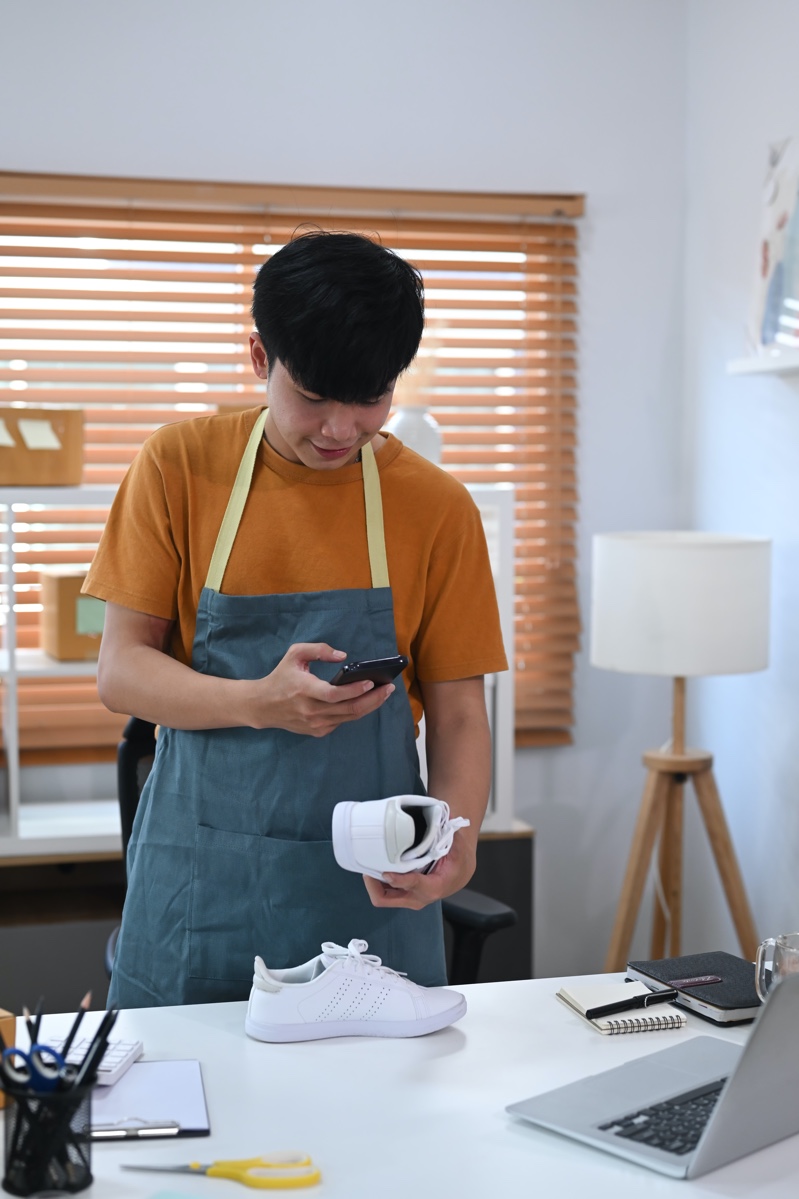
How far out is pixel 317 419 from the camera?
4.99 ft

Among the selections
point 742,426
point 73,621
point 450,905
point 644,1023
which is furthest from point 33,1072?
point 742,426

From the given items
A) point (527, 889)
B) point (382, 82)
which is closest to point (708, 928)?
point (527, 889)

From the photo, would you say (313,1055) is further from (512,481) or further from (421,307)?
(512,481)

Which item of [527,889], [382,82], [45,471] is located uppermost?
[382,82]

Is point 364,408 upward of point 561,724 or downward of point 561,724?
upward

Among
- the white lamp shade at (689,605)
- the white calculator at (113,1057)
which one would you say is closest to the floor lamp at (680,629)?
the white lamp shade at (689,605)

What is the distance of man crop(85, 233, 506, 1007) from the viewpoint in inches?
63.2

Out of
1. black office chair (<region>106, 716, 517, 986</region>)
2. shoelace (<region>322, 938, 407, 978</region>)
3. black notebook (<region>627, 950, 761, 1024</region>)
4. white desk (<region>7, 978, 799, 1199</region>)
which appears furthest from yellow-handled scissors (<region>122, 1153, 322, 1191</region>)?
black office chair (<region>106, 716, 517, 986</region>)

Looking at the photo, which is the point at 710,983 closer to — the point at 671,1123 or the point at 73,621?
the point at 671,1123

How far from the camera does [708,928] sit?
3607 mm

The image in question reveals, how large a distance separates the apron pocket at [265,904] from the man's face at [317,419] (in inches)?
19.2

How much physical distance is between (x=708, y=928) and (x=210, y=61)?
2.68 meters

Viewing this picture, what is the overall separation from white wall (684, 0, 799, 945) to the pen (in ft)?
5.69

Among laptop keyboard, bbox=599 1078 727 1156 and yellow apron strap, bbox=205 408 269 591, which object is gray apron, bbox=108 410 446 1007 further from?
laptop keyboard, bbox=599 1078 727 1156
